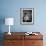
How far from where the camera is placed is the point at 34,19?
468 cm

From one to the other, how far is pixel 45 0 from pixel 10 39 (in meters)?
1.86

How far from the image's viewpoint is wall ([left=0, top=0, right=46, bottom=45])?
4656mm

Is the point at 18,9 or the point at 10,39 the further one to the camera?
the point at 18,9

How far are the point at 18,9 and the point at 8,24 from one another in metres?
0.71

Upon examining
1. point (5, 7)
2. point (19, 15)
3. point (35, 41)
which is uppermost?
point (5, 7)

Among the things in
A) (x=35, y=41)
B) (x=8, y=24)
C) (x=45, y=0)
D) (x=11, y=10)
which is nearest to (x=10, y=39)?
(x=8, y=24)

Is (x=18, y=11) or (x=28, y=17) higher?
(x=18, y=11)

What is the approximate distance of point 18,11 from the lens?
466 cm

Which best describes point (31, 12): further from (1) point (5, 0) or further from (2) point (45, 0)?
(1) point (5, 0)

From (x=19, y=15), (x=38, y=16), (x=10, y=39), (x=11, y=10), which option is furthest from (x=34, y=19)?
(x=10, y=39)

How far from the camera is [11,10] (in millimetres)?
4664

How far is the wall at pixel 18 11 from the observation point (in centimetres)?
466

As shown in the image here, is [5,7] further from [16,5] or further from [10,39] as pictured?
[10,39]

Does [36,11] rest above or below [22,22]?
above
